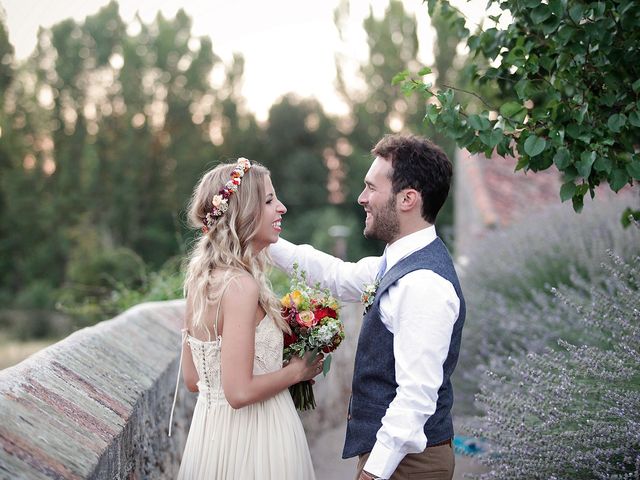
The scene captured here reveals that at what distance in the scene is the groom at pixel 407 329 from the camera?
2.51 m

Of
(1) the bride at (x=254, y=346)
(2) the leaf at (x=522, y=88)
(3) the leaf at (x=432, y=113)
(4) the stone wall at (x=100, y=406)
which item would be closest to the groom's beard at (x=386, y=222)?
(1) the bride at (x=254, y=346)

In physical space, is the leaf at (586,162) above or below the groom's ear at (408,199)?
above

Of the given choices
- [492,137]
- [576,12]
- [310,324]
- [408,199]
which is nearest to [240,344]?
[310,324]

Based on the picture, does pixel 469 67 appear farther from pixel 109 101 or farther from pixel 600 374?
pixel 109 101

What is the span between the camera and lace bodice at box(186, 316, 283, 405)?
9.71ft

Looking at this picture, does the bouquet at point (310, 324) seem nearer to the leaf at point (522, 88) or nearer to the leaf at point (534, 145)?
the leaf at point (534, 145)

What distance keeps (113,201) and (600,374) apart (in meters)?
38.1

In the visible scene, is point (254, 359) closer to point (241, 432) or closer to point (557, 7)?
point (241, 432)

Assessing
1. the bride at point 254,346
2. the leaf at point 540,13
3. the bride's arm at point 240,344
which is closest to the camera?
the bride's arm at point 240,344

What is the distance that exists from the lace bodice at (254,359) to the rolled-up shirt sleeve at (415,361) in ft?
1.93

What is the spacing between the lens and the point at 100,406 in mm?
2643

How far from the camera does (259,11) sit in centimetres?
3897

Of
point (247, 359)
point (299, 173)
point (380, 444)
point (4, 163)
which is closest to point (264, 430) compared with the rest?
point (247, 359)

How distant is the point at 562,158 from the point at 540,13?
24.8 inches
